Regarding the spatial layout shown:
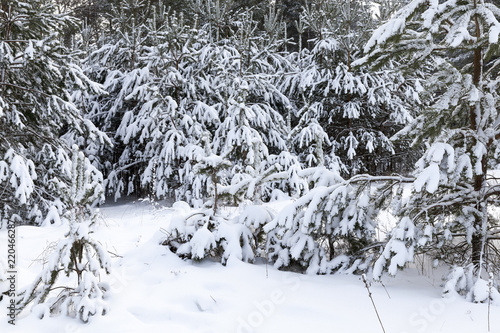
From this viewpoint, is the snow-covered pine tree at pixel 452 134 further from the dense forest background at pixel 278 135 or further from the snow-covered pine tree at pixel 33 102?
the snow-covered pine tree at pixel 33 102

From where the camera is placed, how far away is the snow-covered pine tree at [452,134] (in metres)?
2.89

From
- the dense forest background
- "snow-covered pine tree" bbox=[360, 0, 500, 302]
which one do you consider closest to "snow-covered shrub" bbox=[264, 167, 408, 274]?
the dense forest background

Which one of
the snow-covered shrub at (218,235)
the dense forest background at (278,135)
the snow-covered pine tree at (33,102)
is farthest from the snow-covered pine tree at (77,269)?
the snow-covered pine tree at (33,102)

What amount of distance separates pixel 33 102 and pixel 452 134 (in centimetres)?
663

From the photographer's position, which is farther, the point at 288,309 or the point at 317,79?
the point at 317,79

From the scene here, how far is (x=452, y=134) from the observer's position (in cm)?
309

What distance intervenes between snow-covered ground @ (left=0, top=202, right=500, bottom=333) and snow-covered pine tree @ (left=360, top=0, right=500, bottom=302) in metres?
0.28

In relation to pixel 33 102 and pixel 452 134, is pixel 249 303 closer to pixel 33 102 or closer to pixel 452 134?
pixel 452 134

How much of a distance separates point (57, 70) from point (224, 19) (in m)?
6.21

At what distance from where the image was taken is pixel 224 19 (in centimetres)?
1130

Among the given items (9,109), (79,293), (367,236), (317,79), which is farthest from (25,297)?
(317,79)

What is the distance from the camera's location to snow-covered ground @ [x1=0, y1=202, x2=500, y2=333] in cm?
277

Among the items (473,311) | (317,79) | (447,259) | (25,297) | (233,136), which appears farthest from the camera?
(317,79)

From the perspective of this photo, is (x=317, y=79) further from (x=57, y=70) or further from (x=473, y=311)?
(x=473, y=311)
